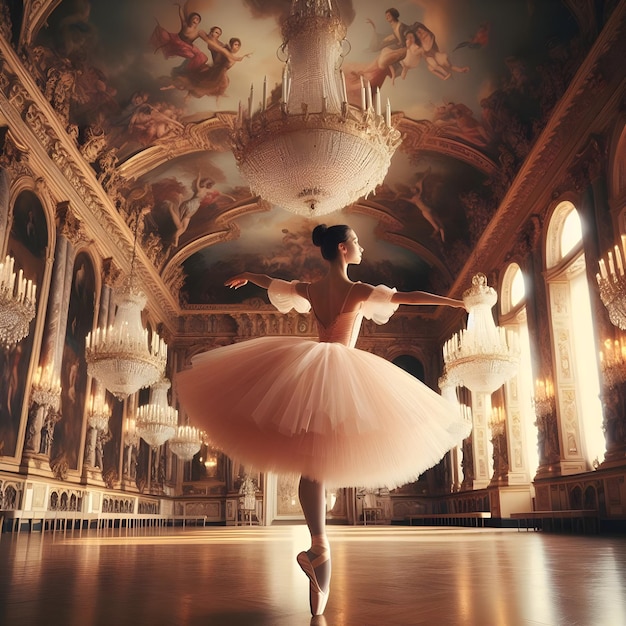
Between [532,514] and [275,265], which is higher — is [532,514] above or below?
below

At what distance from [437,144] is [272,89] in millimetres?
4594

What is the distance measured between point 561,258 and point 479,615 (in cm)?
1216

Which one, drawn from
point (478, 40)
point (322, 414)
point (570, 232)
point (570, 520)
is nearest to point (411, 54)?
point (478, 40)

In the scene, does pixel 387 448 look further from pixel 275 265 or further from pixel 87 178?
pixel 275 265

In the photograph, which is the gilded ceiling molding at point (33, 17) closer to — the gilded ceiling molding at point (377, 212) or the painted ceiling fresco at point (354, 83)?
the painted ceiling fresco at point (354, 83)

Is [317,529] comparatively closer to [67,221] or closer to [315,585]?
[315,585]

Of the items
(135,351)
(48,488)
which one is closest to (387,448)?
(135,351)

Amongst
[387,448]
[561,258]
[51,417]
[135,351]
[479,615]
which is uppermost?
[561,258]

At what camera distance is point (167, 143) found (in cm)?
1614

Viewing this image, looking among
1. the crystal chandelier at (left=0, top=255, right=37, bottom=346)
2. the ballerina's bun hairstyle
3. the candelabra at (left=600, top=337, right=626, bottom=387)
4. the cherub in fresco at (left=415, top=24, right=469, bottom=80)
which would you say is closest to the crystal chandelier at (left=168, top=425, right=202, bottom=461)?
the crystal chandelier at (left=0, top=255, right=37, bottom=346)

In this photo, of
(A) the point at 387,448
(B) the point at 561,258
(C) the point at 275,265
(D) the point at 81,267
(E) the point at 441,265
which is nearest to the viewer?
(A) the point at 387,448

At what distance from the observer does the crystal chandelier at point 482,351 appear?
11141mm

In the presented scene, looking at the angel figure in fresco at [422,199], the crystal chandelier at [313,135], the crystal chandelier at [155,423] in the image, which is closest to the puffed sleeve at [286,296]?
the crystal chandelier at [313,135]

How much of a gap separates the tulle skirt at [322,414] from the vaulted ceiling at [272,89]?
32.5ft
